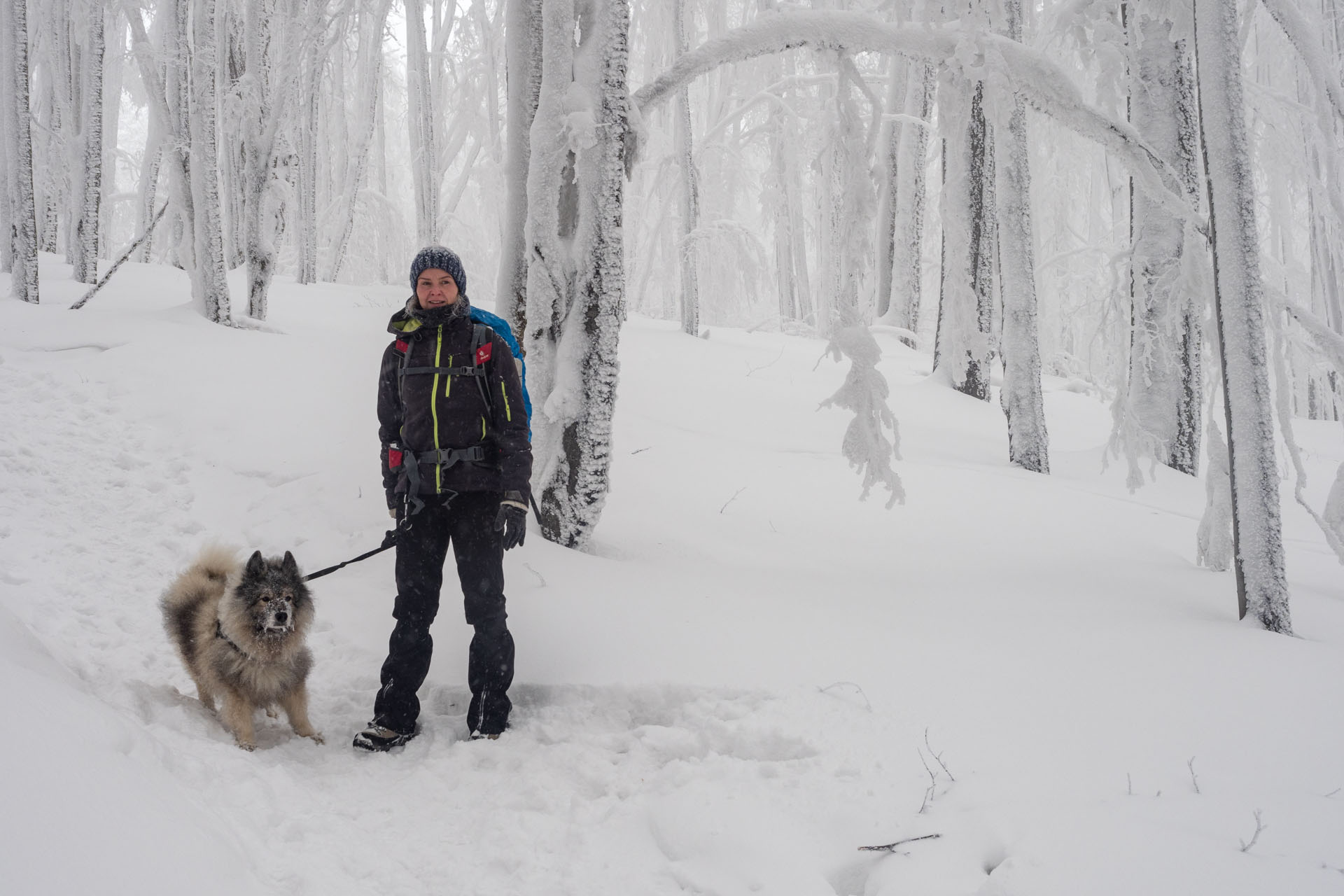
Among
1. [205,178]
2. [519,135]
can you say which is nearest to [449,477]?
[519,135]

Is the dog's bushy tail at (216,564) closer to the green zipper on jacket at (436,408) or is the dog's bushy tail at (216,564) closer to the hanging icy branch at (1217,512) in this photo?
the green zipper on jacket at (436,408)

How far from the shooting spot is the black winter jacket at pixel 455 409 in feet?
11.0

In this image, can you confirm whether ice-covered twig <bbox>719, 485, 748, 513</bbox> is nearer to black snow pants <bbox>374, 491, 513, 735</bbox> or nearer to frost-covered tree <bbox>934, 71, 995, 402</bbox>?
frost-covered tree <bbox>934, 71, 995, 402</bbox>

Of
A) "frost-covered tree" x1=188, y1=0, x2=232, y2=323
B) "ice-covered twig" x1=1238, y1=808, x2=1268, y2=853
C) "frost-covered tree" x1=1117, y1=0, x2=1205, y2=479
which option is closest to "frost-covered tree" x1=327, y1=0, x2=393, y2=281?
"frost-covered tree" x1=188, y1=0, x2=232, y2=323

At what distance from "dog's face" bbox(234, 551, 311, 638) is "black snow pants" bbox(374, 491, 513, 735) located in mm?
Answer: 433

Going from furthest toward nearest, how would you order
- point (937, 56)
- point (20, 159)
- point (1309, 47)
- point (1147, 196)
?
point (20, 159) < point (1147, 196) < point (937, 56) < point (1309, 47)

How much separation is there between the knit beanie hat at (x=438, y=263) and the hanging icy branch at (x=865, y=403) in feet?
6.60

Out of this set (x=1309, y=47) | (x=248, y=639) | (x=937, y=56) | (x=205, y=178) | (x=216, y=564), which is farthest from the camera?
(x=205, y=178)

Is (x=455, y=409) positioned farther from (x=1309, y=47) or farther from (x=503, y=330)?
(x=1309, y=47)

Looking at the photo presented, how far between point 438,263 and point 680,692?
7.24 ft

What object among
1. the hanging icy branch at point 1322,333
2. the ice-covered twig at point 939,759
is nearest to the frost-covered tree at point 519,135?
the ice-covered twig at point 939,759

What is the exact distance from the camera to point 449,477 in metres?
3.36

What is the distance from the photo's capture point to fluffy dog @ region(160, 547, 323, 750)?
10.6 feet

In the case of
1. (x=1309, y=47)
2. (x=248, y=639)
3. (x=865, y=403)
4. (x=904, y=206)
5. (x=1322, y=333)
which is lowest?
(x=248, y=639)
